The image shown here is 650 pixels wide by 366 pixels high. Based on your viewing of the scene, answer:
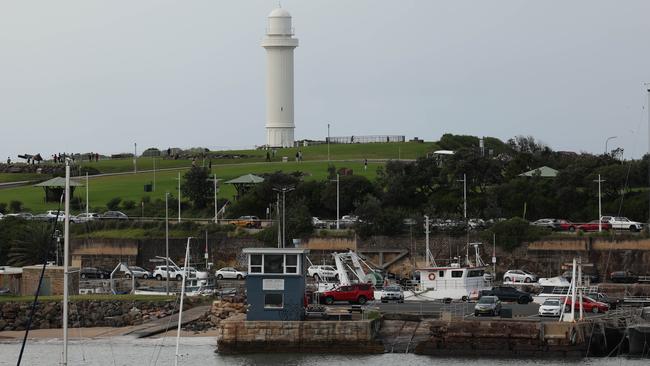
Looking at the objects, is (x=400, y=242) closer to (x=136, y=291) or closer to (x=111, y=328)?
(x=136, y=291)

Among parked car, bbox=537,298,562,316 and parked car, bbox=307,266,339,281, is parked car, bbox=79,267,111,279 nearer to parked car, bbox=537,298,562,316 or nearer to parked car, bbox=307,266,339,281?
parked car, bbox=307,266,339,281

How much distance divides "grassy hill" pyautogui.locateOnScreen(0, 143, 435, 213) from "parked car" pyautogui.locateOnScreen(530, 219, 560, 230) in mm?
18855

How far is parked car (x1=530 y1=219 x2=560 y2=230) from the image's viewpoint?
77750 millimetres

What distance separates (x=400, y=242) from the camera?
260 ft

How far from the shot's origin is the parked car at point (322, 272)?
69.9m

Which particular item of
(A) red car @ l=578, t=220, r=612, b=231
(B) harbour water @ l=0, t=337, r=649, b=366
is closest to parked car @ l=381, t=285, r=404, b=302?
(B) harbour water @ l=0, t=337, r=649, b=366

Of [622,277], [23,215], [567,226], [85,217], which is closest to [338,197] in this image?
[567,226]

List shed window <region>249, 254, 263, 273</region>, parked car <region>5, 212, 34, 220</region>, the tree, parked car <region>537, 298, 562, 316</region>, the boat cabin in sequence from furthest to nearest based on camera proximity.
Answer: the tree, parked car <region>5, 212, 34, 220</region>, the boat cabin, parked car <region>537, 298, 562, 316</region>, shed window <region>249, 254, 263, 273</region>

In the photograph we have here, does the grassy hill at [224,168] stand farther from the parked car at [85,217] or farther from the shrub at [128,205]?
the parked car at [85,217]

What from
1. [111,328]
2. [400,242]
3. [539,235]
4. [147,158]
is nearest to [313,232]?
[400,242]

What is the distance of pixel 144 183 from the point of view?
341 feet

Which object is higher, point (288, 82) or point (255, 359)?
point (288, 82)

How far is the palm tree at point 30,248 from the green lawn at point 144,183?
1294 cm

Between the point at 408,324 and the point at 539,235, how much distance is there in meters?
25.6
